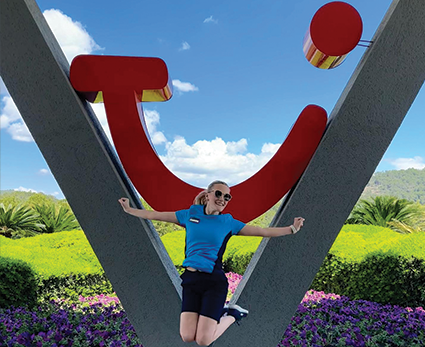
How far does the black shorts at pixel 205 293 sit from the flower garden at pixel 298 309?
1.14 meters

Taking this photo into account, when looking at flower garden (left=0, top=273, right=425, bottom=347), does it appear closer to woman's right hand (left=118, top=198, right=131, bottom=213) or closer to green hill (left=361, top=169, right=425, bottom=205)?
woman's right hand (left=118, top=198, right=131, bottom=213)

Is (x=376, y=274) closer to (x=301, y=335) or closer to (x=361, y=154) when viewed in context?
(x=301, y=335)

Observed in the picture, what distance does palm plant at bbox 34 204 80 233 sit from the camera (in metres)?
15.6

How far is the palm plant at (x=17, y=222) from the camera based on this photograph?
1496 cm

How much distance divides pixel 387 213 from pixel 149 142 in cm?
1463

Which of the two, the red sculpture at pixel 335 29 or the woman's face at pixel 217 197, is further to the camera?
the red sculpture at pixel 335 29

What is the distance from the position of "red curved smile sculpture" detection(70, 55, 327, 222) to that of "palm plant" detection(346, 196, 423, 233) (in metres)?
13.5

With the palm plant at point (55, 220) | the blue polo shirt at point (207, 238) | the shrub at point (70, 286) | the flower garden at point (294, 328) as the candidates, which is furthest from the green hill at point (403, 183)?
the blue polo shirt at point (207, 238)

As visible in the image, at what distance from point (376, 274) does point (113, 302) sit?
15.6 ft

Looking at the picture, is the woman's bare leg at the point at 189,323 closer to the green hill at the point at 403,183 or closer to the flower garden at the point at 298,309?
the flower garden at the point at 298,309

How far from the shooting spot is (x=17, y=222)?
15.1 metres

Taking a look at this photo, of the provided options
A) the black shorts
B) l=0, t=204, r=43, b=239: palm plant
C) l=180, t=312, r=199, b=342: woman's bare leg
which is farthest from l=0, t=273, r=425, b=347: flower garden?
l=0, t=204, r=43, b=239: palm plant

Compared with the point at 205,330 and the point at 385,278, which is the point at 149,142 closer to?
the point at 205,330

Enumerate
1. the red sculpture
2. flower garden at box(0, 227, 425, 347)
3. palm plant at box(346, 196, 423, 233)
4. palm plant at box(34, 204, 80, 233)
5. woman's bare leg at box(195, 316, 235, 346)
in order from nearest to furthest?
woman's bare leg at box(195, 316, 235, 346), the red sculpture, flower garden at box(0, 227, 425, 347), palm plant at box(34, 204, 80, 233), palm plant at box(346, 196, 423, 233)
